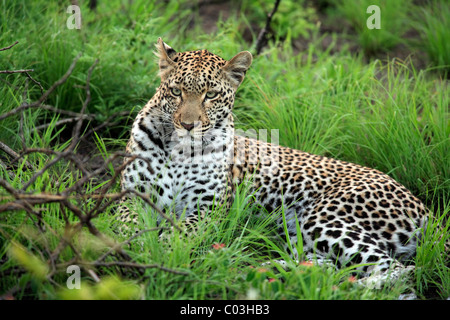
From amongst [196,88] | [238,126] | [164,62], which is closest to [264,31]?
[238,126]

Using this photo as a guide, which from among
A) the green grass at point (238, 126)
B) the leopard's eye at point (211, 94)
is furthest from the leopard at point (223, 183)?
the green grass at point (238, 126)

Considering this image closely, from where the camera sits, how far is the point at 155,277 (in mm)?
4148

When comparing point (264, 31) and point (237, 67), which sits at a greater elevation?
point (264, 31)

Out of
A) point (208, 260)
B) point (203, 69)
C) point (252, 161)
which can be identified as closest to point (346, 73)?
point (252, 161)

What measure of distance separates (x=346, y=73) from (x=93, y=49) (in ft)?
11.4

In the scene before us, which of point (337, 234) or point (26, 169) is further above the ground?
point (26, 169)

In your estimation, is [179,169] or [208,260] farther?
[179,169]

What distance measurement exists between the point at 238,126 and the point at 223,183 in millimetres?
1714

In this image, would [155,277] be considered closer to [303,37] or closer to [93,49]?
[93,49]

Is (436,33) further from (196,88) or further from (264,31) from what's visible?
(196,88)

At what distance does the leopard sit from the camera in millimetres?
5207

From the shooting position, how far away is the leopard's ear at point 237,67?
5.51 meters

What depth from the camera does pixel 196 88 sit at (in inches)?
207

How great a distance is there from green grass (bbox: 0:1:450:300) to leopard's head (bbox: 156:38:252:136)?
0.81m
